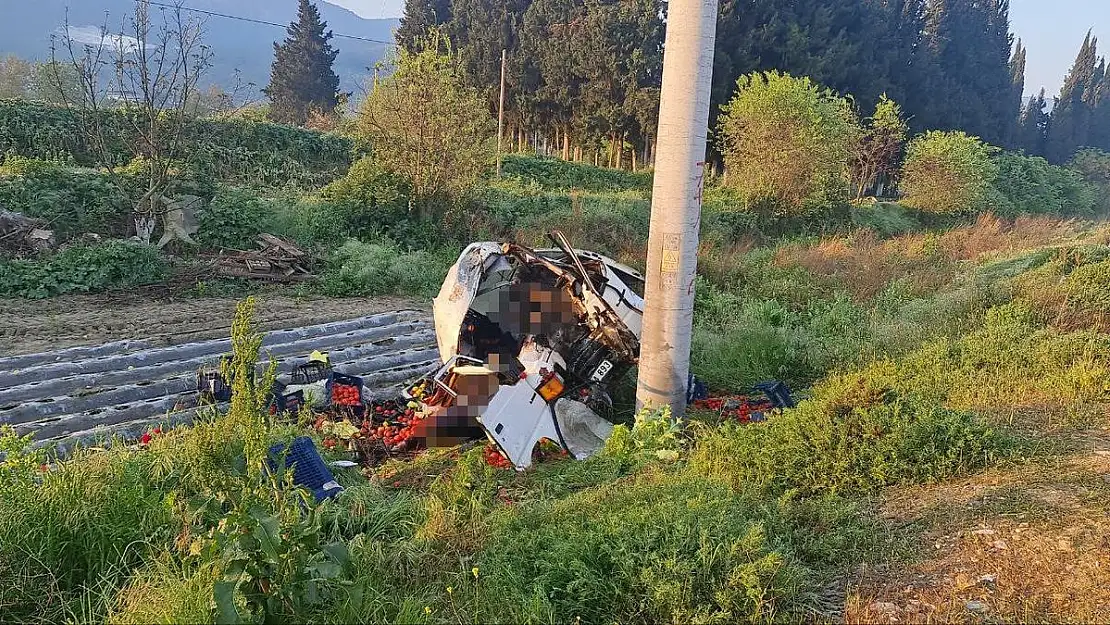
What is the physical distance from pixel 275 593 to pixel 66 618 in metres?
1.17

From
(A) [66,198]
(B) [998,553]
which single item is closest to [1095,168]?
(B) [998,553]

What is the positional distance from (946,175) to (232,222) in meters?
25.6

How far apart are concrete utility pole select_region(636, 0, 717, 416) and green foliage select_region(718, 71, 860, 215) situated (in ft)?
54.6

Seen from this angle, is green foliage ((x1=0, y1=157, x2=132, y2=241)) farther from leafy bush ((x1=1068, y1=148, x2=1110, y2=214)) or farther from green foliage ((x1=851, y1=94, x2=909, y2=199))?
leafy bush ((x1=1068, y1=148, x2=1110, y2=214))

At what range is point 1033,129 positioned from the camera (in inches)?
2019

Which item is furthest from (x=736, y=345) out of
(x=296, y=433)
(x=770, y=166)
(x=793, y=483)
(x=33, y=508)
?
(x=770, y=166)

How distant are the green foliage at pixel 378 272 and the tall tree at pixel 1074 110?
55475 mm

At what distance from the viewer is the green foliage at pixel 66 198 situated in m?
12.7

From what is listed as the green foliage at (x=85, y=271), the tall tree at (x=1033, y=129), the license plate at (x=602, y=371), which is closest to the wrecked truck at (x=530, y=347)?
the license plate at (x=602, y=371)

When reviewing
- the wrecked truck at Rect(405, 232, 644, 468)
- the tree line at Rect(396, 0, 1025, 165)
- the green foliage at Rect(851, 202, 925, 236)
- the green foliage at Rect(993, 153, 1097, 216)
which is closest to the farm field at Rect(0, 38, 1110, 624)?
the wrecked truck at Rect(405, 232, 644, 468)

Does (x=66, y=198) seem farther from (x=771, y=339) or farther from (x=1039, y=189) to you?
(x=1039, y=189)

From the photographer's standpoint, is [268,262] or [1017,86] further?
[1017,86]

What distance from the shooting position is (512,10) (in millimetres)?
36062

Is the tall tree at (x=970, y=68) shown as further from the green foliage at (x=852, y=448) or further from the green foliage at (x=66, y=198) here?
the green foliage at (x=852, y=448)
